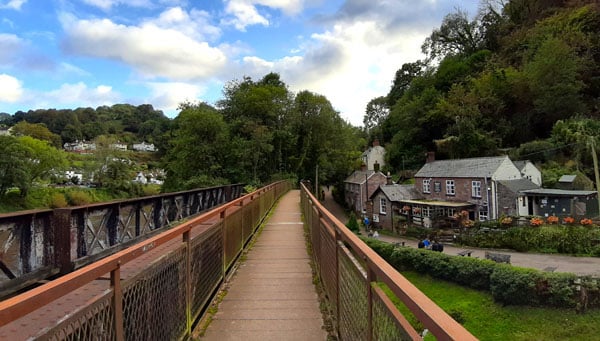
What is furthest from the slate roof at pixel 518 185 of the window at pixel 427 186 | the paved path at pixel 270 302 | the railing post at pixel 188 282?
the railing post at pixel 188 282

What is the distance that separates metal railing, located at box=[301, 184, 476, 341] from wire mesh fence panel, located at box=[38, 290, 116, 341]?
5.18 ft

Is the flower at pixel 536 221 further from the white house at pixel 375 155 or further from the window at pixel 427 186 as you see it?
the white house at pixel 375 155

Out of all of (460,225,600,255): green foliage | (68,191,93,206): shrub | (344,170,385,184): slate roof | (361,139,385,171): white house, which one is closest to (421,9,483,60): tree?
(361,139,385,171): white house

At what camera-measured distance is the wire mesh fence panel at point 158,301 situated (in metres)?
2.59

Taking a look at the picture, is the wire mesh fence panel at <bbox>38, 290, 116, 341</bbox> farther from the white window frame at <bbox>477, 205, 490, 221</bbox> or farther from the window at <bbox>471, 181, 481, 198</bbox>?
the window at <bbox>471, 181, 481, 198</bbox>

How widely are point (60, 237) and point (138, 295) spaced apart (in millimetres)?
3339

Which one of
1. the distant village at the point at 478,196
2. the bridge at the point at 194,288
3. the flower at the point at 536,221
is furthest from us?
the distant village at the point at 478,196

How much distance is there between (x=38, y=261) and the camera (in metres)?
4.93

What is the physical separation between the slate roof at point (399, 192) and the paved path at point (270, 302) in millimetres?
30265

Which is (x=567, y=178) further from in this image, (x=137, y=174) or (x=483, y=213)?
(x=137, y=174)

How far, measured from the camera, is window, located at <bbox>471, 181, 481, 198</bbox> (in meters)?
31.7

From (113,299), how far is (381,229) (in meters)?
37.7

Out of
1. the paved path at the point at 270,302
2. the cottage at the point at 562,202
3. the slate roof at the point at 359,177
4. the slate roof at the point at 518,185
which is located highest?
the slate roof at the point at 359,177

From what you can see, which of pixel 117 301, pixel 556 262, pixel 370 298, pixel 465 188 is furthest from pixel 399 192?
pixel 117 301
